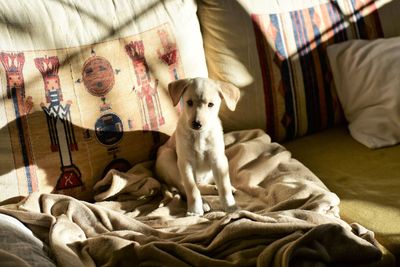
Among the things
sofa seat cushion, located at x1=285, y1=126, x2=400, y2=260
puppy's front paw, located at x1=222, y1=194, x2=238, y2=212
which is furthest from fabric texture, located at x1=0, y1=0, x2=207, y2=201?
sofa seat cushion, located at x1=285, y1=126, x2=400, y2=260

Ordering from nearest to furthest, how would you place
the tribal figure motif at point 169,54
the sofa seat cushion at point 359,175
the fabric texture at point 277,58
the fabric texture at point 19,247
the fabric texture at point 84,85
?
the fabric texture at point 19,247 < the sofa seat cushion at point 359,175 < the fabric texture at point 84,85 < the tribal figure motif at point 169,54 < the fabric texture at point 277,58

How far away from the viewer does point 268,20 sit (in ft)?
7.20

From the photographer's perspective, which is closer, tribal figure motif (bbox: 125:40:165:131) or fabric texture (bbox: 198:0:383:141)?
tribal figure motif (bbox: 125:40:165:131)

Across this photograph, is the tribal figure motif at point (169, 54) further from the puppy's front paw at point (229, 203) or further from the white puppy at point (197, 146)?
the puppy's front paw at point (229, 203)

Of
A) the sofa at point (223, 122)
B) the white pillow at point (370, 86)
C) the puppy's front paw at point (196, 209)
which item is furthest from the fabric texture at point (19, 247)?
the white pillow at point (370, 86)

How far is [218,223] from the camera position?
151cm

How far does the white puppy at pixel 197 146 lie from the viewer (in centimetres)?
183

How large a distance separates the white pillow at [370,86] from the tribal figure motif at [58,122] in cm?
115

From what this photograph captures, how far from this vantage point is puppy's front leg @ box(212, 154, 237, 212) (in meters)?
1.85

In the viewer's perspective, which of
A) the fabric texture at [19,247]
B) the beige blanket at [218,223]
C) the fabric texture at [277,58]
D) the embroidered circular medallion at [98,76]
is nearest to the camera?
the fabric texture at [19,247]

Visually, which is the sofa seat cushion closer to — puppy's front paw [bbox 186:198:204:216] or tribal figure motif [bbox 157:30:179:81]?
puppy's front paw [bbox 186:198:204:216]

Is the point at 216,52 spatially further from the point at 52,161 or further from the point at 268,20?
the point at 52,161

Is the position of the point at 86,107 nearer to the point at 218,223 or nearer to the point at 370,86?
the point at 218,223

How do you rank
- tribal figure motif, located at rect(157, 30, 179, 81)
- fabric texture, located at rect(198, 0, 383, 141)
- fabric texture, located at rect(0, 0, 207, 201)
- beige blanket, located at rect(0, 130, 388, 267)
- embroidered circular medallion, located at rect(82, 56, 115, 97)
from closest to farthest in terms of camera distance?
beige blanket, located at rect(0, 130, 388, 267)
fabric texture, located at rect(0, 0, 207, 201)
embroidered circular medallion, located at rect(82, 56, 115, 97)
tribal figure motif, located at rect(157, 30, 179, 81)
fabric texture, located at rect(198, 0, 383, 141)
